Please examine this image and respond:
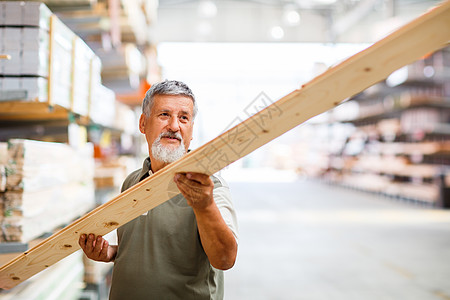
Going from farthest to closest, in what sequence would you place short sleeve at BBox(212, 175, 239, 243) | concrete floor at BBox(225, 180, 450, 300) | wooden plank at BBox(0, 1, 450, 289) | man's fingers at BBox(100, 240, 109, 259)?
concrete floor at BBox(225, 180, 450, 300)
man's fingers at BBox(100, 240, 109, 259)
short sleeve at BBox(212, 175, 239, 243)
wooden plank at BBox(0, 1, 450, 289)

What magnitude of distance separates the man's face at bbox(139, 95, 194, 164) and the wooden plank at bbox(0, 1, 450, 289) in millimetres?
229

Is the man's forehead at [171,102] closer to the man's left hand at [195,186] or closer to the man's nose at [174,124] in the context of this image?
the man's nose at [174,124]

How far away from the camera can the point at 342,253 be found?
15.6ft

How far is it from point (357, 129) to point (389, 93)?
6.26 feet

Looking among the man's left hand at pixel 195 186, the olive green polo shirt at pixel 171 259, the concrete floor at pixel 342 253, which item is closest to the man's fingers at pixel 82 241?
the olive green polo shirt at pixel 171 259

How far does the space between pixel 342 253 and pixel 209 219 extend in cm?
420

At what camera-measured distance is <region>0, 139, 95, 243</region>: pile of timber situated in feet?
5.38

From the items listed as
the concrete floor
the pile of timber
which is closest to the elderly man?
the pile of timber

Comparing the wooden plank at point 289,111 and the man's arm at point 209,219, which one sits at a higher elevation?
the wooden plank at point 289,111

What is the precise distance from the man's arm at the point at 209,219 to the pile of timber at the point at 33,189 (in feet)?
3.33

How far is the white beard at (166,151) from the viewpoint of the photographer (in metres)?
1.18

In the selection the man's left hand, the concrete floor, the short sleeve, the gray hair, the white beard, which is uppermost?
the gray hair

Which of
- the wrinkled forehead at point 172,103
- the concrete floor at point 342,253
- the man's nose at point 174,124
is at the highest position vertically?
the wrinkled forehead at point 172,103

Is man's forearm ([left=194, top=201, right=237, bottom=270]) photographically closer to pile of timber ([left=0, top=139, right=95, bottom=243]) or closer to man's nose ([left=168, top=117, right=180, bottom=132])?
man's nose ([left=168, top=117, right=180, bottom=132])
